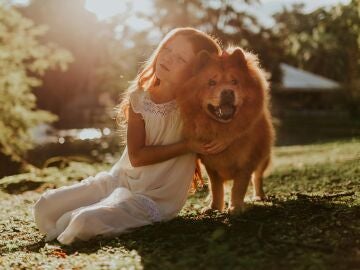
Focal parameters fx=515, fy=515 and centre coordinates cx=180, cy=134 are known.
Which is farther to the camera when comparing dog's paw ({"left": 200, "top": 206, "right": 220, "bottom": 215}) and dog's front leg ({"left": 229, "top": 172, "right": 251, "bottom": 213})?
dog's paw ({"left": 200, "top": 206, "right": 220, "bottom": 215})

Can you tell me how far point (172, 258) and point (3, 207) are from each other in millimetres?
4117

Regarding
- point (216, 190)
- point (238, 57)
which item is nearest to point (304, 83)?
point (216, 190)

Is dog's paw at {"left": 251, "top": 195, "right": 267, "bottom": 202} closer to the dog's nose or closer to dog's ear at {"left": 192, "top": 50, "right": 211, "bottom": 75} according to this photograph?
the dog's nose

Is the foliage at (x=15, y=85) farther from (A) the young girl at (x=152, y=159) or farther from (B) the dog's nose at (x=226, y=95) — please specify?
(B) the dog's nose at (x=226, y=95)

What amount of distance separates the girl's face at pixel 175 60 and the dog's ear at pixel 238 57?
0.39 meters

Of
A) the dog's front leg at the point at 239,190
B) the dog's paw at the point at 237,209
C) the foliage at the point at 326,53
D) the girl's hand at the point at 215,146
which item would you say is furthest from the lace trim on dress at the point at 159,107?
the foliage at the point at 326,53

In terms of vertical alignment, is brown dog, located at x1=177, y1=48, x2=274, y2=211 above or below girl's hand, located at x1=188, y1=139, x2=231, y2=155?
above

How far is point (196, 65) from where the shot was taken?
4578 mm

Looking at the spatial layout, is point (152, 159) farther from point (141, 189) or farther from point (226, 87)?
point (226, 87)

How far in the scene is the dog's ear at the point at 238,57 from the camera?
180 inches

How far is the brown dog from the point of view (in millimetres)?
4477

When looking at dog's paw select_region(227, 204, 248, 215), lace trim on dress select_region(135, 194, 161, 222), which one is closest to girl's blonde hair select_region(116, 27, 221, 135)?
lace trim on dress select_region(135, 194, 161, 222)

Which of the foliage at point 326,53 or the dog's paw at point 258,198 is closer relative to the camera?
the dog's paw at point 258,198

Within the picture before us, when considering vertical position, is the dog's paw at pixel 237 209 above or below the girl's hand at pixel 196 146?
below
